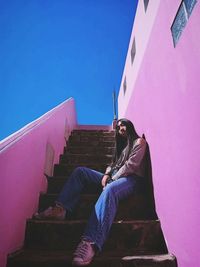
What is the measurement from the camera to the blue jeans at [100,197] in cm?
153

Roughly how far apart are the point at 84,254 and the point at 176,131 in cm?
103

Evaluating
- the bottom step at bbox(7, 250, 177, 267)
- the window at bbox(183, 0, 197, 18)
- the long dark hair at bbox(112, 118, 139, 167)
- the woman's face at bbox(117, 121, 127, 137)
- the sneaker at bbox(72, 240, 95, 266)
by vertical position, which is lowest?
the bottom step at bbox(7, 250, 177, 267)

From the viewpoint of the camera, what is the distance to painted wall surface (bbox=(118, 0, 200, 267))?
120 centimetres

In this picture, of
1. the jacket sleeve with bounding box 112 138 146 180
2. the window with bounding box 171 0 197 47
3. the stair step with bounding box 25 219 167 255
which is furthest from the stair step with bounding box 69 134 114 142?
the window with bounding box 171 0 197 47

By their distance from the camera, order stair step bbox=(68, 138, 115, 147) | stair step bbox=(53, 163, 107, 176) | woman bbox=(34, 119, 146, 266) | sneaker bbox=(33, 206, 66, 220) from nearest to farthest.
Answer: woman bbox=(34, 119, 146, 266)
sneaker bbox=(33, 206, 66, 220)
stair step bbox=(53, 163, 107, 176)
stair step bbox=(68, 138, 115, 147)

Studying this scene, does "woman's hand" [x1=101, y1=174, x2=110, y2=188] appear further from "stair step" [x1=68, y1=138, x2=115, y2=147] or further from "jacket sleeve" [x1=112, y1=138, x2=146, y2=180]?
"stair step" [x1=68, y1=138, x2=115, y2=147]

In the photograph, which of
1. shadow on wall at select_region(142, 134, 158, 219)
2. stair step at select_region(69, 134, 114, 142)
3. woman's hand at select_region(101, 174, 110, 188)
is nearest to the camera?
shadow on wall at select_region(142, 134, 158, 219)

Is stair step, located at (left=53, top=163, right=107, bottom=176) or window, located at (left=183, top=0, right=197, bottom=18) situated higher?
window, located at (left=183, top=0, right=197, bottom=18)

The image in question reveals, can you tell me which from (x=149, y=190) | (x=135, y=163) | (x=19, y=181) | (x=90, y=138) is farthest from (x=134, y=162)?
(x=90, y=138)

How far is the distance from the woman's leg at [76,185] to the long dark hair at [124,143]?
0.30 meters

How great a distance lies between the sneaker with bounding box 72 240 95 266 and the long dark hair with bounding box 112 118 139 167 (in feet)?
3.17

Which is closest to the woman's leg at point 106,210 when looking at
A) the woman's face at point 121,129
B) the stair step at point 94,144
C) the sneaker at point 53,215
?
the sneaker at point 53,215

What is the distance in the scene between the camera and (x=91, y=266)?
1.39 m

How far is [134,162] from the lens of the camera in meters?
2.02
